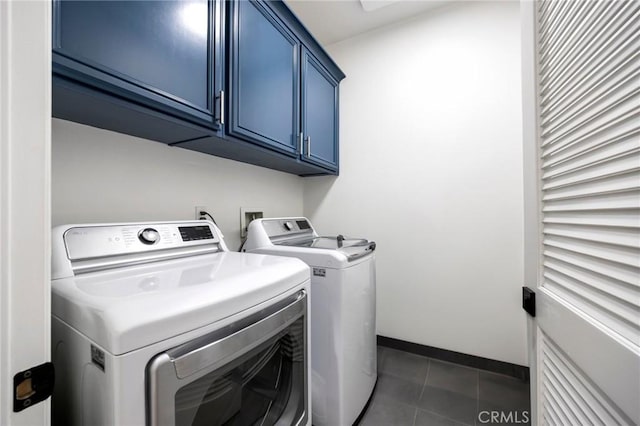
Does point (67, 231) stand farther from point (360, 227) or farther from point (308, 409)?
point (360, 227)

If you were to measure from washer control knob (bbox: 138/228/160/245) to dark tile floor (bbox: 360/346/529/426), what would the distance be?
1397mm

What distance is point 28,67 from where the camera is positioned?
41 centimetres

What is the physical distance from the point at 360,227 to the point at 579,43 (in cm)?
168

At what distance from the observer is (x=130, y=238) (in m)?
0.91

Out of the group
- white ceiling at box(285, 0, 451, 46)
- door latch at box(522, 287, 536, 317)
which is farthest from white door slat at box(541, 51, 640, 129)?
white ceiling at box(285, 0, 451, 46)

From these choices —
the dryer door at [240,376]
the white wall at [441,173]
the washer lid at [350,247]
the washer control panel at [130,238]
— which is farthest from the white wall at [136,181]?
the white wall at [441,173]

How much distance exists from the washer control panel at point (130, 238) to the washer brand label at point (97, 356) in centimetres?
43

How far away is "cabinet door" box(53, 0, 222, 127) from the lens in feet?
2.19

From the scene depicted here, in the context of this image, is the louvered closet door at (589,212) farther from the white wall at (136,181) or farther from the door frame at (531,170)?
the white wall at (136,181)

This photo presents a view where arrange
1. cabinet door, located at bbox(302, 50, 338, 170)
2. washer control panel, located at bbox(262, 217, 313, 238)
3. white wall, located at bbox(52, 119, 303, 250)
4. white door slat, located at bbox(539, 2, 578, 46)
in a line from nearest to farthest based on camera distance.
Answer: white door slat, located at bbox(539, 2, 578, 46)
white wall, located at bbox(52, 119, 303, 250)
washer control panel, located at bbox(262, 217, 313, 238)
cabinet door, located at bbox(302, 50, 338, 170)

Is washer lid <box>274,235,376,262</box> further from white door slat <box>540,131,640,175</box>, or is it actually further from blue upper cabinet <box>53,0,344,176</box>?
white door slat <box>540,131,640,175</box>

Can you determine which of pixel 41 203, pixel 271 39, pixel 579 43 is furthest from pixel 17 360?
pixel 271 39

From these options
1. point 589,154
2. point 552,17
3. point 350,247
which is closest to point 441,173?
point 350,247

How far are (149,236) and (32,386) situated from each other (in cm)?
62
